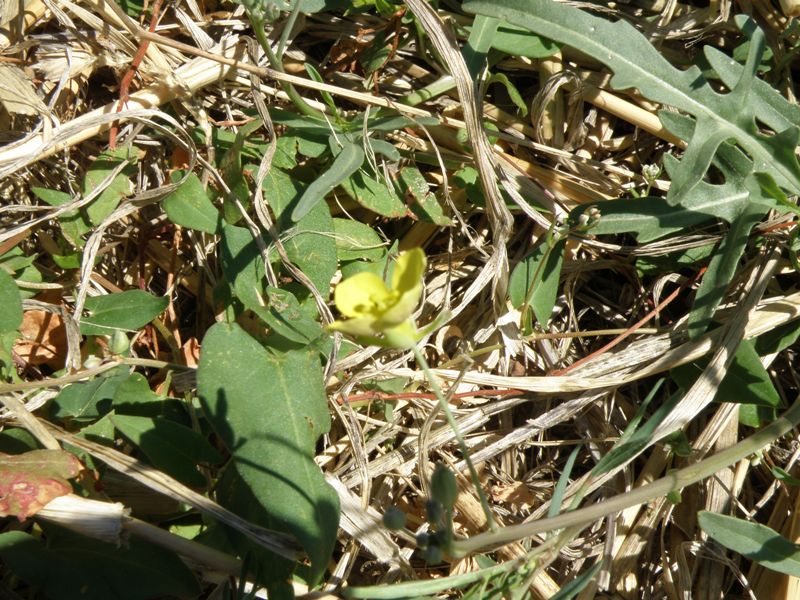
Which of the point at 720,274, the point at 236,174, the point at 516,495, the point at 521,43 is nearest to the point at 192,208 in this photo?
the point at 236,174

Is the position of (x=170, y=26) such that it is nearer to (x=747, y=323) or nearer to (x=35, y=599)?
(x=35, y=599)

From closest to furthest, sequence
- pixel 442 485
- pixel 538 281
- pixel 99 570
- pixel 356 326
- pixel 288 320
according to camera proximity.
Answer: pixel 356 326, pixel 442 485, pixel 99 570, pixel 288 320, pixel 538 281

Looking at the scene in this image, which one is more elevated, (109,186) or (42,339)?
(109,186)

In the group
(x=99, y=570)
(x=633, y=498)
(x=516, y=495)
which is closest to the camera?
(x=633, y=498)

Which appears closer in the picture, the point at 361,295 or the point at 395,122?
the point at 361,295

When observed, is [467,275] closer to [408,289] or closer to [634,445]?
[634,445]

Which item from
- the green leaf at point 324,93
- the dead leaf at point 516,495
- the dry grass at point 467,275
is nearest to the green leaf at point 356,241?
Result: the dry grass at point 467,275
